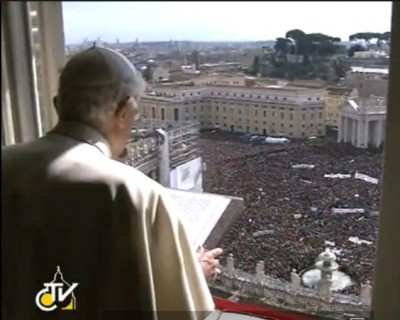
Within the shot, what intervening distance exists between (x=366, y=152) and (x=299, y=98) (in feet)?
0.72

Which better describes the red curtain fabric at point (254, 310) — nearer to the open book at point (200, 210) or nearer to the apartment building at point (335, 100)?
the open book at point (200, 210)

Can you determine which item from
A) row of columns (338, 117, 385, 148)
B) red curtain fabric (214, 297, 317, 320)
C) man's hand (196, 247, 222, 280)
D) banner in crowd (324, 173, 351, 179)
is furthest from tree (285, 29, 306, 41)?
red curtain fabric (214, 297, 317, 320)

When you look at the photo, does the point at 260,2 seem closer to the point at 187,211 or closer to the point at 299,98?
the point at 299,98

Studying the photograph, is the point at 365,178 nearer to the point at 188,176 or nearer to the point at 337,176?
the point at 337,176

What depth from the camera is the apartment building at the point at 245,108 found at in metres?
1.32

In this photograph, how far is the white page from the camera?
4.69 feet

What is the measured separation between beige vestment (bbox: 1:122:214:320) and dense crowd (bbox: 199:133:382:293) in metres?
0.32

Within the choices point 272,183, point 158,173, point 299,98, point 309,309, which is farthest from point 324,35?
point 309,309

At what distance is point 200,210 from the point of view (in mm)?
1442

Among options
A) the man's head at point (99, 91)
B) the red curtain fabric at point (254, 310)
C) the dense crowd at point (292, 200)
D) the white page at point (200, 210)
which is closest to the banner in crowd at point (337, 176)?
the dense crowd at point (292, 200)

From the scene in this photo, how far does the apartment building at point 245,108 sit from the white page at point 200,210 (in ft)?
0.67

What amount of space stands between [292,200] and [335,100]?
0.30 metres

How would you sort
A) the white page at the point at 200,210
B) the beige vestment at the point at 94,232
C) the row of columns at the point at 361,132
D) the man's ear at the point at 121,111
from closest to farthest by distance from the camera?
the beige vestment at the point at 94,232
the man's ear at the point at 121,111
the row of columns at the point at 361,132
the white page at the point at 200,210

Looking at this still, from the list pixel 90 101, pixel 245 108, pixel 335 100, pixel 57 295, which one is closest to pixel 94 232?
pixel 57 295
